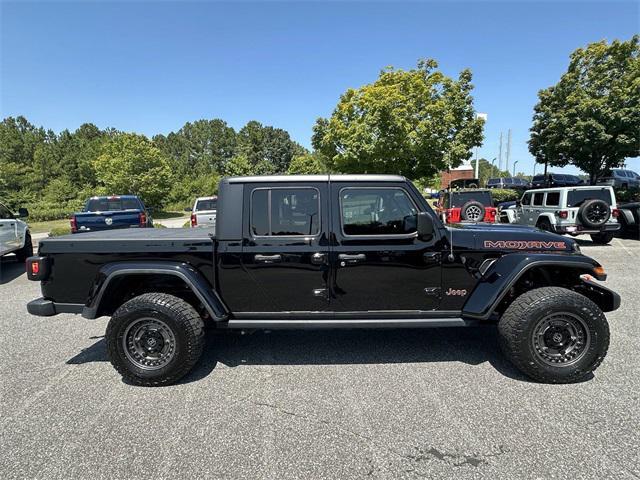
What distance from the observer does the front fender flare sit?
10.6 ft

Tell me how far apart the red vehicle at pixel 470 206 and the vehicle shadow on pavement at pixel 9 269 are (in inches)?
458

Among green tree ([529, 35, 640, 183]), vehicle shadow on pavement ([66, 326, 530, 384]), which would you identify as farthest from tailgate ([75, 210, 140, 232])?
green tree ([529, 35, 640, 183])

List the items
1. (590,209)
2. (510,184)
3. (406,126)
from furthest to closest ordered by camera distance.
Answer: (510,184), (406,126), (590,209)

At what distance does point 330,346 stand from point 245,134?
6601 centimetres

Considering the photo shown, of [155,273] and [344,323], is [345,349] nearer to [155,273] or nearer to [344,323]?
[344,323]

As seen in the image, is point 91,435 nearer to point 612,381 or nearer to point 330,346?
point 330,346

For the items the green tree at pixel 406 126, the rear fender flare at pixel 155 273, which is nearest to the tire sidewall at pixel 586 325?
the rear fender flare at pixel 155 273

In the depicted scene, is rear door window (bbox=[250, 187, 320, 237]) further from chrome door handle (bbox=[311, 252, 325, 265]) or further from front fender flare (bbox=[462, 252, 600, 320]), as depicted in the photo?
front fender flare (bbox=[462, 252, 600, 320])

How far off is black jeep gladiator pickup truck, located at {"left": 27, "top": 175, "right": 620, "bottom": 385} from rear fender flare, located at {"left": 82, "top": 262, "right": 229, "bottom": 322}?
0.04 feet

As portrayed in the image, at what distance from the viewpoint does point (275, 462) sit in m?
2.31

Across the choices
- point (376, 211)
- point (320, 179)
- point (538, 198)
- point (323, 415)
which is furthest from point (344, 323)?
point (538, 198)

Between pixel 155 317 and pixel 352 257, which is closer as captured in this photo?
pixel 155 317

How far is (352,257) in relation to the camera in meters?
3.34

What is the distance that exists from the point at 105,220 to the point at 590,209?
42.2 feet
